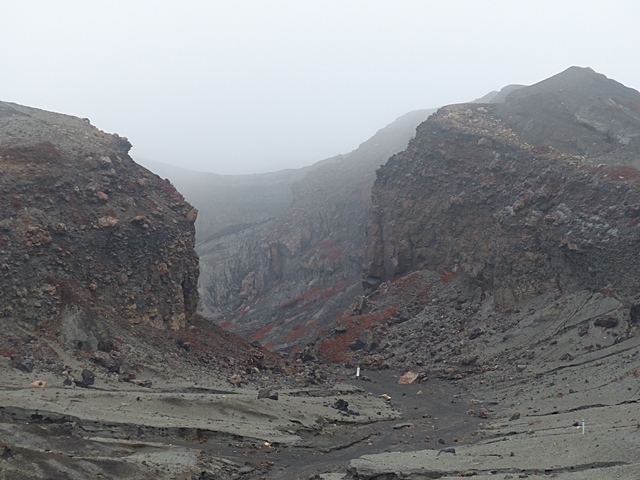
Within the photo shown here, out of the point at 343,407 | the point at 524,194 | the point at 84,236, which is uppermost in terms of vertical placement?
the point at 524,194

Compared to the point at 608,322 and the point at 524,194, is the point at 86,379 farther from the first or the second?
the point at 524,194

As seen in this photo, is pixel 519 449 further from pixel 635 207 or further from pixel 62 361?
pixel 635 207

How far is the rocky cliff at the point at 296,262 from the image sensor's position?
60981 millimetres

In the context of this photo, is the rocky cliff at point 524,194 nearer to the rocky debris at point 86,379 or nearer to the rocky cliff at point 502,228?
the rocky cliff at point 502,228

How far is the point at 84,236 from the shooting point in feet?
99.9

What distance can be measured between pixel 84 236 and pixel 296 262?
46.7 meters

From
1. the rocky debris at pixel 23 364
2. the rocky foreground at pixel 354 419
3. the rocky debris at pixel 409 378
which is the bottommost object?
the rocky debris at pixel 409 378

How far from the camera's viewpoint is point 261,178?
380 feet

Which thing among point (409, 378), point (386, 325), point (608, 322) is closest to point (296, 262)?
point (386, 325)

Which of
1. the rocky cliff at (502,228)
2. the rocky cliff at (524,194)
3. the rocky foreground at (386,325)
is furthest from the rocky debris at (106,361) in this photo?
the rocky cliff at (524,194)

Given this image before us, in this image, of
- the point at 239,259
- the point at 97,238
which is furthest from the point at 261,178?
the point at 97,238


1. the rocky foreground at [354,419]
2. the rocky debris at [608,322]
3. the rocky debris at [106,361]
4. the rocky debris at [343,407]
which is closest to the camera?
the rocky foreground at [354,419]

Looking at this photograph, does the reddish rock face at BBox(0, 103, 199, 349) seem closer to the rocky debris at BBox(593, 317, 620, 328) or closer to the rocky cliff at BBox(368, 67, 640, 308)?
the rocky cliff at BBox(368, 67, 640, 308)

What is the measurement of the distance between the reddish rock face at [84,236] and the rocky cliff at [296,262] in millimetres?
22434
